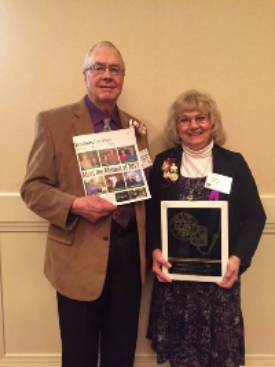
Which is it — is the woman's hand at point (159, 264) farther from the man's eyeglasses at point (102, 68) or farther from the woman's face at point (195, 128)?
the man's eyeglasses at point (102, 68)

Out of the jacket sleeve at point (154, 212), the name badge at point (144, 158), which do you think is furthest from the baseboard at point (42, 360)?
the name badge at point (144, 158)

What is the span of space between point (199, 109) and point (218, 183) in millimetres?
336

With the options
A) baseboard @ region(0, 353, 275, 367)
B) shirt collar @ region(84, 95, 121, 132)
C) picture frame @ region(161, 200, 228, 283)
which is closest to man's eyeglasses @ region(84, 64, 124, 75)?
shirt collar @ region(84, 95, 121, 132)

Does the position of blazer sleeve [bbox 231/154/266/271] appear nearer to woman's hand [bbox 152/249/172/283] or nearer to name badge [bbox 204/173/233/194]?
name badge [bbox 204/173/233/194]

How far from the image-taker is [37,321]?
2.09 metres

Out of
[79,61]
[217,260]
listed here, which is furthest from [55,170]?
[217,260]

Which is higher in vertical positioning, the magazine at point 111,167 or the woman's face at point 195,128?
the woman's face at point 195,128

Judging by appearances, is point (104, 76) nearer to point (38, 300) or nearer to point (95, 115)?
point (95, 115)

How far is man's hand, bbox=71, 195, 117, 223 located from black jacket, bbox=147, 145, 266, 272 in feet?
0.97

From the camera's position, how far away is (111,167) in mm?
1558

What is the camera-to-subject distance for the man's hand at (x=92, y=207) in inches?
58.1

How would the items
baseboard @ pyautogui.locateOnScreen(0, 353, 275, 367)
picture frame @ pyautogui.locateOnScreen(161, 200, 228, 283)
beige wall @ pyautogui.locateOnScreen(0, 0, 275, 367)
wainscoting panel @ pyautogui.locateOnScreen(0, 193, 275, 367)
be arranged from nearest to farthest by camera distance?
picture frame @ pyautogui.locateOnScreen(161, 200, 228, 283) → beige wall @ pyautogui.locateOnScreen(0, 0, 275, 367) → wainscoting panel @ pyautogui.locateOnScreen(0, 193, 275, 367) → baseboard @ pyautogui.locateOnScreen(0, 353, 275, 367)

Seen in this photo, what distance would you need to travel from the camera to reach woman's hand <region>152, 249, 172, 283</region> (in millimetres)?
1642

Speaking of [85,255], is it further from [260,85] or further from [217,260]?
[260,85]
